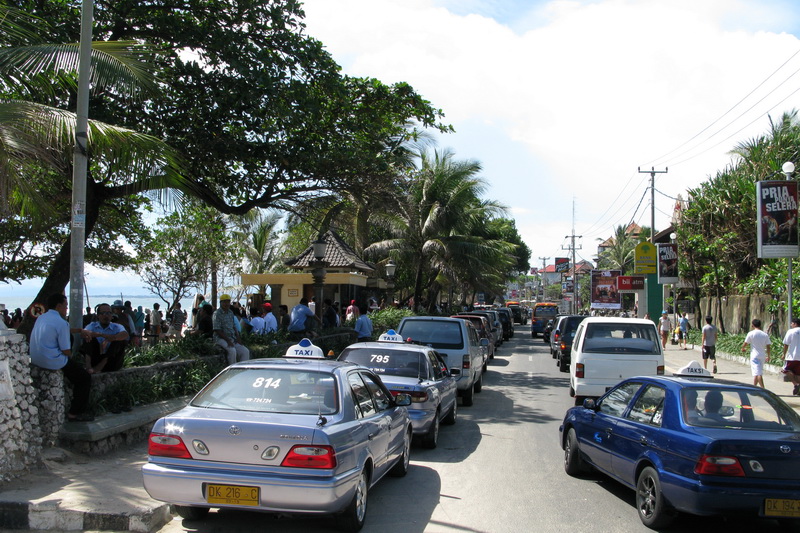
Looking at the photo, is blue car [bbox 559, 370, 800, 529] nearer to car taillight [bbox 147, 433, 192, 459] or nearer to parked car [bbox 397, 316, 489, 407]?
car taillight [bbox 147, 433, 192, 459]

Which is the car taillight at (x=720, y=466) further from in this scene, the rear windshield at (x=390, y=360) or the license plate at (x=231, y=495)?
the rear windshield at (x=390, y=360)

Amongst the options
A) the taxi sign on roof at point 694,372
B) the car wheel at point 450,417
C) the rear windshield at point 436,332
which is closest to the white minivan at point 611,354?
the rear windshield at point 436,332

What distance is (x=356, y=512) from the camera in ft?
18.7

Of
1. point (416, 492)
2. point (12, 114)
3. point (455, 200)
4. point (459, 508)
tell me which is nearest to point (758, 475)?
point (459, 508)

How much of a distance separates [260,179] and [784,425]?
1127 cm

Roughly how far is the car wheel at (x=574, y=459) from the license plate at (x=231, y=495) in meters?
4.26

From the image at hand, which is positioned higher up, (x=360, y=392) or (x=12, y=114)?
(x=12, y=114)

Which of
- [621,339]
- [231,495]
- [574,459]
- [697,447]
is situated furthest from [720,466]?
[621,339]

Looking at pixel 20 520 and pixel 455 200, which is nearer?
pixel 20 520

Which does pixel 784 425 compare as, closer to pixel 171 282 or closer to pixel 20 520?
pixel 20 520

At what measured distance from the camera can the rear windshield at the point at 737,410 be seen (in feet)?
20.4

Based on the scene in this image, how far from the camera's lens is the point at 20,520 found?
5.84 m

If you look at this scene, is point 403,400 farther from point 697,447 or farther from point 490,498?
point 697,447

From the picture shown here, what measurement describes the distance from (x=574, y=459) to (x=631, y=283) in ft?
119
